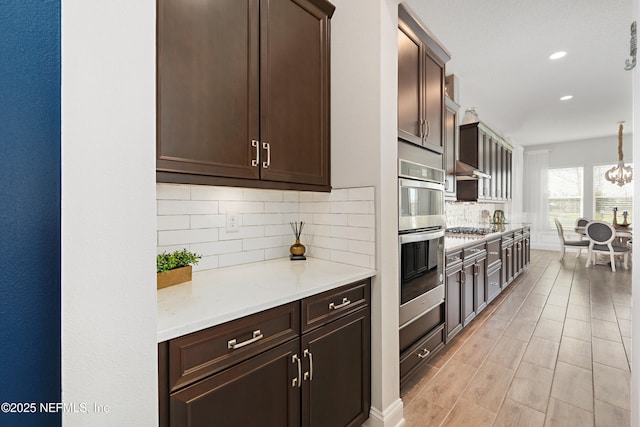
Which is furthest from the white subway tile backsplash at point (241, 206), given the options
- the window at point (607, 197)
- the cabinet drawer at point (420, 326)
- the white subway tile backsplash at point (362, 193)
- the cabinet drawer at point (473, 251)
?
the window at point (607, 197)

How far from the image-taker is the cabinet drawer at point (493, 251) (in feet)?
10.7

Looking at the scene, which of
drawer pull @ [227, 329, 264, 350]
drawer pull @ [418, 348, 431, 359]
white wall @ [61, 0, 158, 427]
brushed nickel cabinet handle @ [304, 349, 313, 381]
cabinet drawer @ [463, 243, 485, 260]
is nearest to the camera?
white wall @ [61, 0, 158, 427]

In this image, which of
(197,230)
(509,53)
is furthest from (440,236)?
(509,53)

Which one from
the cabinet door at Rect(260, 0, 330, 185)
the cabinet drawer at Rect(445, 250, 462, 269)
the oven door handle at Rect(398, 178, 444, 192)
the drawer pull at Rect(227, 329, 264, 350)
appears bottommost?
the drawer pull at Rect(227, 329, 264, 350)

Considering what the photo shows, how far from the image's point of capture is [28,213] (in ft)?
2.17

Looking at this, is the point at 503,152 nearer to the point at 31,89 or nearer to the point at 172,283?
the point at 172,283

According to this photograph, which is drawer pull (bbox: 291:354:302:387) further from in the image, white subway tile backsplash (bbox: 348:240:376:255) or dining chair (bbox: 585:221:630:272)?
dining chair (bbox: 585:221:630:272)

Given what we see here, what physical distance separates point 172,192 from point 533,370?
2799 mm

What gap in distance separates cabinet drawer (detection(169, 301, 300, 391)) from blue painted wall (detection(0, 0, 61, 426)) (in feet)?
0.90

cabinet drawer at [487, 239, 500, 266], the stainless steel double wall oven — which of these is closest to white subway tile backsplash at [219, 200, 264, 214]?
the stainless steel double wall oven

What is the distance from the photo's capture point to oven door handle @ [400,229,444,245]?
172 centimetres

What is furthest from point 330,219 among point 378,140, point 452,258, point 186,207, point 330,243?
point 452,258

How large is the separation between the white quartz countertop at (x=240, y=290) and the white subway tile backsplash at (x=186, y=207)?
0.33 m

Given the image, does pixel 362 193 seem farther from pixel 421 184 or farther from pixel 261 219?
pixel 261 219
